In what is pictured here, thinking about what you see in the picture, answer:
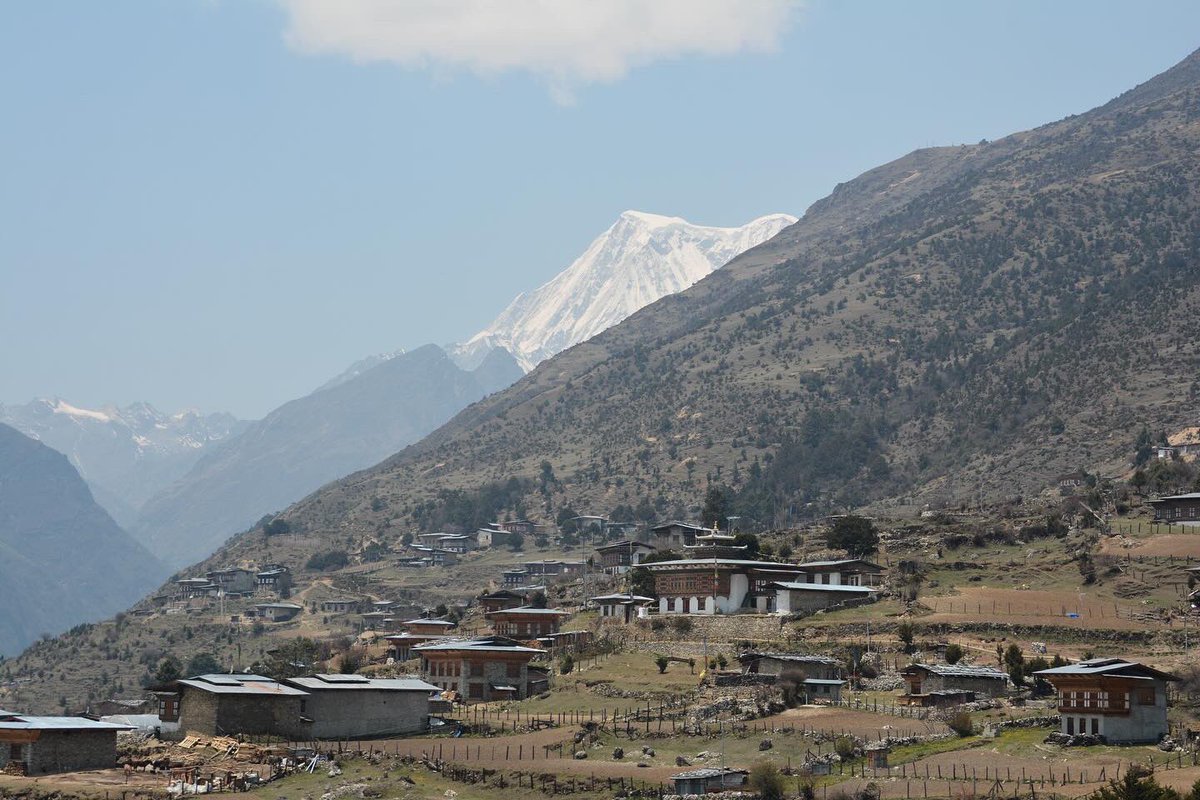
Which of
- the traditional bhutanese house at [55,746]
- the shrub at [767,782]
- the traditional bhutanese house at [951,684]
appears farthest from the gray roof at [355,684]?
the shrub at [767,782]

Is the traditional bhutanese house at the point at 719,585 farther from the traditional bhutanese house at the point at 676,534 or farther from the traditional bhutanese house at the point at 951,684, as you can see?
the traditional bhutanese house at the point at 676,534

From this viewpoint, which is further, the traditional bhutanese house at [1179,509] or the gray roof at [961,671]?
→ the traditional bhutanese house at [1179,509]

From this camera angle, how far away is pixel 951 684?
7825 centimetres

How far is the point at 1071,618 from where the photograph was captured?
301 ft

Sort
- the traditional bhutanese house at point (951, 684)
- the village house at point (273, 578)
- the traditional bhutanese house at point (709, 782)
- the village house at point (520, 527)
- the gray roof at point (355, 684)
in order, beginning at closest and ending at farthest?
the traditional bhutanese house at point (709, 782) → the traditional bhutanese house at point (951, 684) → the gray roof at point (355, 684) → the village house at point (273, 578) → the village house at point (520, 527)

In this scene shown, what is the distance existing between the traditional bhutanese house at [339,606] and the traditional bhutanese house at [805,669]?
85.8 metres

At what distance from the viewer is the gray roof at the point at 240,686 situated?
7812 cm

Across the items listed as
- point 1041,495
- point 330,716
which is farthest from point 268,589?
point 330,716

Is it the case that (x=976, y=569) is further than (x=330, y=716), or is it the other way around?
(x=976, y=569)

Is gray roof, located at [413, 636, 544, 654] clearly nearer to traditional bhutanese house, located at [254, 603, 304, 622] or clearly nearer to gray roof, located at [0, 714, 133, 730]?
gray roof, located at [0, 714, 133, 730]

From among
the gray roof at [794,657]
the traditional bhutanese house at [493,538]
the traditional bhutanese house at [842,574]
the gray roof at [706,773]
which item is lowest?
the gray roof at [706,773]

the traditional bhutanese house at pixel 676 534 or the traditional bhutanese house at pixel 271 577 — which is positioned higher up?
the traditional bhutanese house at pixel 676 534

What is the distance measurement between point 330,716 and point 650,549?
6585 centimetres

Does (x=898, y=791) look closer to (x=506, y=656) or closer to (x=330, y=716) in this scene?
(x=330, y=716)
